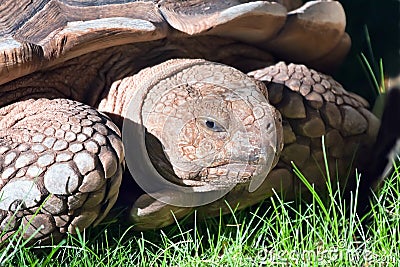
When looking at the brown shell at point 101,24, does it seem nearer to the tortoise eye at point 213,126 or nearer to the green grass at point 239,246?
the tortoise eye at point 213,126

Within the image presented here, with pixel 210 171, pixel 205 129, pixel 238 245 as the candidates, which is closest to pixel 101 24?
pixel 205 129

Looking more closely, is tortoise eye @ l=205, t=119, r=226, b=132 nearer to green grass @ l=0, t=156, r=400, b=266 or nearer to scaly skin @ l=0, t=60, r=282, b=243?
scaly skin @ l=0, t=60, r=282, b=243

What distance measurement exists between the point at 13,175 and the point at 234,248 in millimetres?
684

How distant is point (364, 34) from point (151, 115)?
164 centimetres

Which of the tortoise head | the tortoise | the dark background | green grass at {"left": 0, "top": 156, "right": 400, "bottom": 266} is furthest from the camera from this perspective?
the dark background

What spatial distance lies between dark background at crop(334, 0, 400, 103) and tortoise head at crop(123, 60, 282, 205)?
1.24m

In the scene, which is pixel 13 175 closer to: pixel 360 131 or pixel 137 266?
pixel 137 266

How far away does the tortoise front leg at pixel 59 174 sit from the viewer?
211cm

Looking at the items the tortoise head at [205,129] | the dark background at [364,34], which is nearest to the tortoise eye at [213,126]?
the tortoise head at [205,129]

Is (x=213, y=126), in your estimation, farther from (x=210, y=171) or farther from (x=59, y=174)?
(x=59, y=174)

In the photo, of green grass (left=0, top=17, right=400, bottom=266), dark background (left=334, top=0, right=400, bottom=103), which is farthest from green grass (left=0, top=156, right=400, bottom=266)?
dark background (left=334, top=0, right=400, bottom=103)

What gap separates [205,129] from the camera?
7.52ft

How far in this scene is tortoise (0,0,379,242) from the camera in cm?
216

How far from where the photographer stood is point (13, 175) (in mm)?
2145
